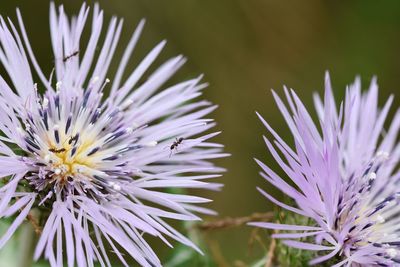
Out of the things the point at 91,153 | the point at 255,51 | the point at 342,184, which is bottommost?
the point at 91,153

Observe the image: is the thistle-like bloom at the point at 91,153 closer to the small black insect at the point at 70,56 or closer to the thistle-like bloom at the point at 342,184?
the small black insect at the point at 70,56

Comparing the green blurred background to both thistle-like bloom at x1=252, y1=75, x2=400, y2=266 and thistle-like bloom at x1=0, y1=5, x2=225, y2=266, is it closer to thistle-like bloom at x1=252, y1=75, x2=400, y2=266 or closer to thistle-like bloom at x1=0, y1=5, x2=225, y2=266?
thistle-like bloom at x1=252, y1=75, x2=400, y2=266

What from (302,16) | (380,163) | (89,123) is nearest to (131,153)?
(89,123)

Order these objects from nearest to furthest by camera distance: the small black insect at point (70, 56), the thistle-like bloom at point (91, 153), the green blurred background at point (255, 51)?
1. the thistle-like bloom at point (91, 153)
2. the small black insect at point (70, 56)
3. the green blurred background at point (255, 51)

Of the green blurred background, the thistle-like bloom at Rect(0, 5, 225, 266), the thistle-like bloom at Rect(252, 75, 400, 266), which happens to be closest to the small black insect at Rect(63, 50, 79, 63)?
the thistle-like bloom at Rect(0, 5, 225, 266)

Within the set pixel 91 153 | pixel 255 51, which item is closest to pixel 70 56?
pixel 91 153

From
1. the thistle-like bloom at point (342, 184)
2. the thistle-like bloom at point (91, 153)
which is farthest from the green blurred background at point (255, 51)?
the thistle-like bloom at point (91, 153)

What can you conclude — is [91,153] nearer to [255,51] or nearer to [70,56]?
[70,56]
